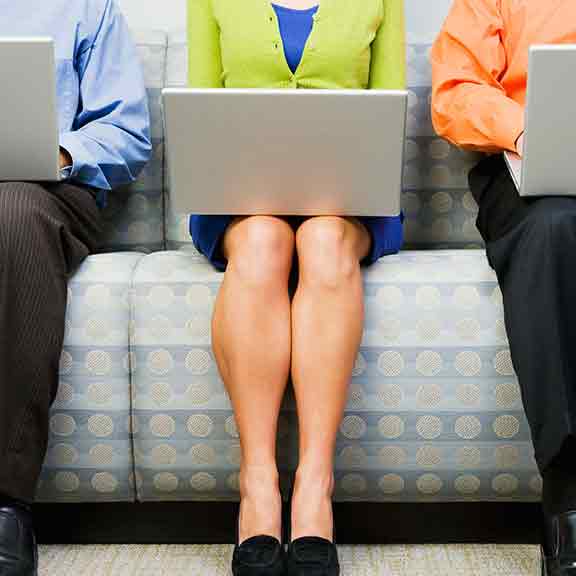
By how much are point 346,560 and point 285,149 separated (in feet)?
1.83

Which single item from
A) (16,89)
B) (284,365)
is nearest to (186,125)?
(16,89)

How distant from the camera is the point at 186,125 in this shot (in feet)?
3.99

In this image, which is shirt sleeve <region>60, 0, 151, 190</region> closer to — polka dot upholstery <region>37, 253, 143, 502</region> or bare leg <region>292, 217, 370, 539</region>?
polka dot upholstery <region>37, 253, 143, 502</region>

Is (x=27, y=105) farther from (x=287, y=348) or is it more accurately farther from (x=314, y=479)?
(x=314, y=479)

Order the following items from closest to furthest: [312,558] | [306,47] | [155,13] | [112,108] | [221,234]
Result: [312,558] < [221,234] < [306,47] < [112,108] < [155,13]

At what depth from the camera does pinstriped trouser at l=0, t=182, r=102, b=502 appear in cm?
124

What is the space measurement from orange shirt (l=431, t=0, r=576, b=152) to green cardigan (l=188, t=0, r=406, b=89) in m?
0.09

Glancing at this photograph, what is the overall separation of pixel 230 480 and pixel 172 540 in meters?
0.13

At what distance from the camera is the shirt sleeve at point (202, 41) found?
5.22 ft

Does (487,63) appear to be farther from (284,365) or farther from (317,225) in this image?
(284,365)

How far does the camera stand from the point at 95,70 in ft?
5.58

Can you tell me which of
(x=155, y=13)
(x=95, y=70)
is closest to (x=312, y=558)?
(x=95, y=70)

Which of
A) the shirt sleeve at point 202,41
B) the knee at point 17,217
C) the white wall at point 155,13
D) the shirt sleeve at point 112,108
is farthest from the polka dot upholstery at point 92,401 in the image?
the white wall at point 155,13

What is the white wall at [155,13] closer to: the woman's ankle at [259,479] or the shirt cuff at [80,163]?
the shirt cuff at [80,163]
